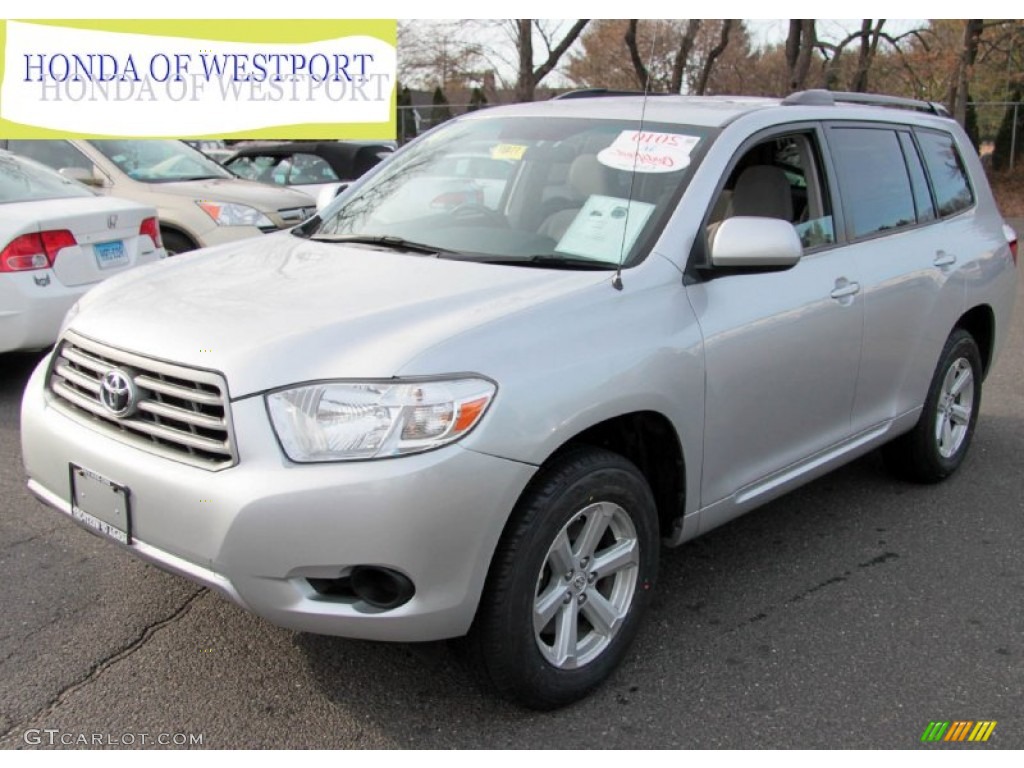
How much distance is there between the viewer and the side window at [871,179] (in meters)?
4.02

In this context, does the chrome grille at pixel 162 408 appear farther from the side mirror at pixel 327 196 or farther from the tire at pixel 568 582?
the side mirror at pixel 327 196

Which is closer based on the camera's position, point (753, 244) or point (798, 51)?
point (753, 244)

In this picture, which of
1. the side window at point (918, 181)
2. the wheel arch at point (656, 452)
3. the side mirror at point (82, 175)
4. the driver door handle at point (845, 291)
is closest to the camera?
the wheel arch at point (656, 452)

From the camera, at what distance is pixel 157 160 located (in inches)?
349

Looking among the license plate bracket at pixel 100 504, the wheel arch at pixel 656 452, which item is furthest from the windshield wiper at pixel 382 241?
the license plate bracket at pixel 100 504

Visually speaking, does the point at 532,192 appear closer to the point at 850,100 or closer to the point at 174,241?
the point at 850,100

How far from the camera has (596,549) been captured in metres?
2.98

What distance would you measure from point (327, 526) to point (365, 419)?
28 centimetres

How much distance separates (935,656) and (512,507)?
1662 millimetres

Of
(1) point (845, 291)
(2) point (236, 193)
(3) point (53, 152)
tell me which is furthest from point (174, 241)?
(1) point (845, 291)

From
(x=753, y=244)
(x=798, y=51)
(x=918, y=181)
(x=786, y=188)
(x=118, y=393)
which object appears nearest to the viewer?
(x=118, y=393)

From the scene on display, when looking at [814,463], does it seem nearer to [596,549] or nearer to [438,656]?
[596,549]

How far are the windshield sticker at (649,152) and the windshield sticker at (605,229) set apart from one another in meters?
0.16

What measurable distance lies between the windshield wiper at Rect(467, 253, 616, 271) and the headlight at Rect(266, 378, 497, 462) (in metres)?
0.84
